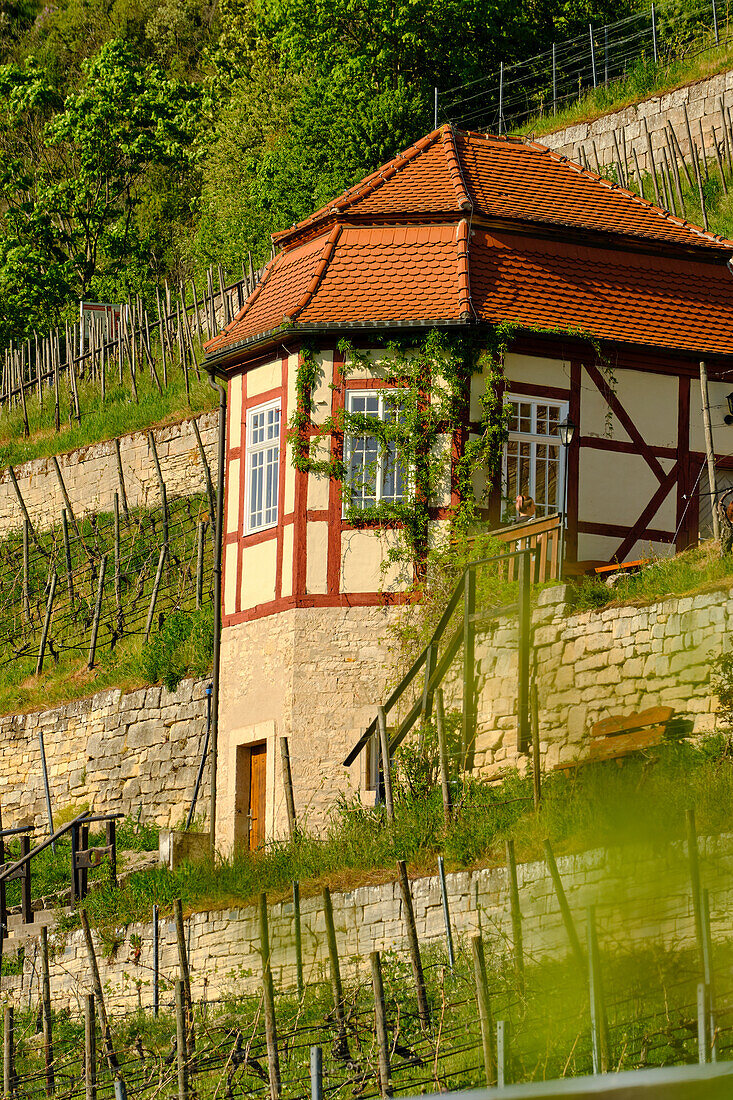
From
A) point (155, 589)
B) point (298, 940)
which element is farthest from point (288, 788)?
point (155, 589)

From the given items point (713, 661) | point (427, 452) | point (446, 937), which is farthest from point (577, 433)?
point (446, 937)

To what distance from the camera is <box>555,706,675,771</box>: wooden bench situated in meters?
15.2

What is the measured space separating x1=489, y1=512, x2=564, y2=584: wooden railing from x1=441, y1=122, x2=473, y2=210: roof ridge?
4415 mm

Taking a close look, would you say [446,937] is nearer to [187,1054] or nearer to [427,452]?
[187,1054]

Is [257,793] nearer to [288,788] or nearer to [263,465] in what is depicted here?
[288,788]

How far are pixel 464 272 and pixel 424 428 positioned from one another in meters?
2.01

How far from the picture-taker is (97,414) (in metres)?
34.4

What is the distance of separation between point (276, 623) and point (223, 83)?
3333cm

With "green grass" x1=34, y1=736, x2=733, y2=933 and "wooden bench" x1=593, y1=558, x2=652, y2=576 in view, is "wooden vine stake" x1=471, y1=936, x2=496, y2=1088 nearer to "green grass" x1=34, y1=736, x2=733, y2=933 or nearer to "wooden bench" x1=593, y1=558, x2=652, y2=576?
"green grass" x1=34, y1=736, x2=733, y2=933

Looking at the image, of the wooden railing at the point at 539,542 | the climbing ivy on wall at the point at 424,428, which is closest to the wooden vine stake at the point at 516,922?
the wooden railing at the point at 539,542

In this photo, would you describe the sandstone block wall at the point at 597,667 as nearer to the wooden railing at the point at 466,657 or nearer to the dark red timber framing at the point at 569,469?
the wooden railing at the point at 466,657

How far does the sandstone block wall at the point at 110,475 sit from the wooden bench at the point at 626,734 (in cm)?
1439

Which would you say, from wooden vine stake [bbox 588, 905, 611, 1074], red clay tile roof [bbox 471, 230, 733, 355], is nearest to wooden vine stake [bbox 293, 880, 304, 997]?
wooden vine stake [bbox 588, 905, 611, 1074]

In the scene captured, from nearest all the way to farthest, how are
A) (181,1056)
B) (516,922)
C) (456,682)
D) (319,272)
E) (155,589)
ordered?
(181,1056), (516,922), (456,682), (319,272), (155,589)
